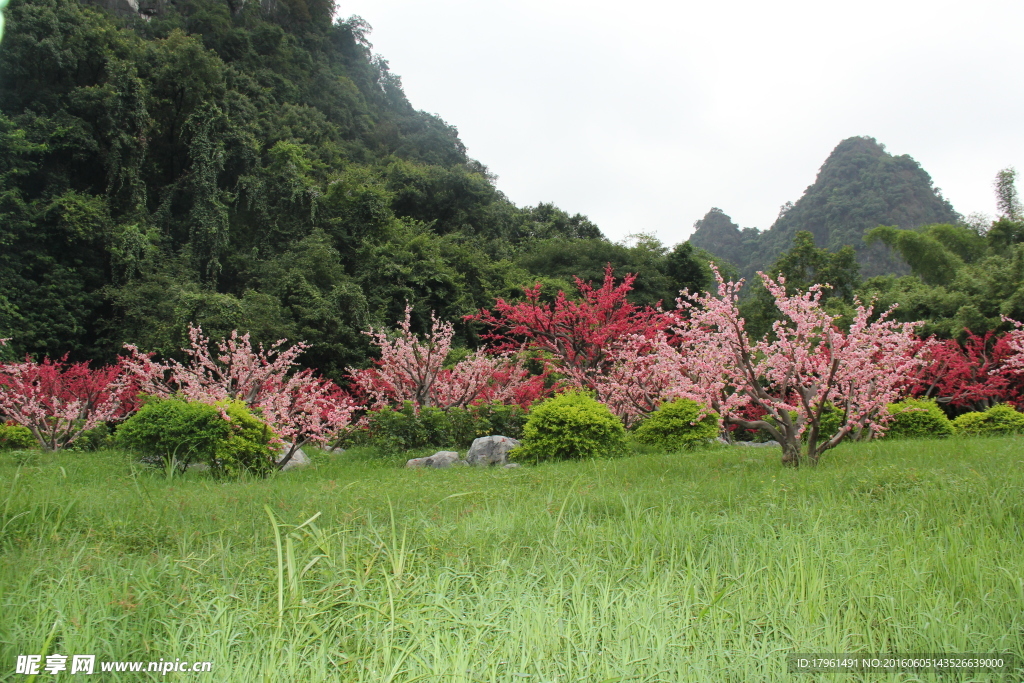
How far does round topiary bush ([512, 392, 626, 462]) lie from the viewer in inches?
306

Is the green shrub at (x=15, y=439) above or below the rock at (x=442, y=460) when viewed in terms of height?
below

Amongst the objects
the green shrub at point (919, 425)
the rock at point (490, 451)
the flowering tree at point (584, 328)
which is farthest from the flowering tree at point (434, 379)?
the green shrub at point (919, 425)

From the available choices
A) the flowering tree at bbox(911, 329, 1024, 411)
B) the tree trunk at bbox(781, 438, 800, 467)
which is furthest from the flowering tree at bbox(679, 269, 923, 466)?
the flowering tree at bbox(911, 329, 1024, 411)

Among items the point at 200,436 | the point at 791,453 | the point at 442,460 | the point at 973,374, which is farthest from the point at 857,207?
the point at 200,436

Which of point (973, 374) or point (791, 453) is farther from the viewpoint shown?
point (973, 374)

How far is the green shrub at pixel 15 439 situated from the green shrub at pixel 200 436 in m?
5.27

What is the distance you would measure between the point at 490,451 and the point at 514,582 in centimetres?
542

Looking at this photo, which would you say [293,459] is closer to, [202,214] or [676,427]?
[676,427]

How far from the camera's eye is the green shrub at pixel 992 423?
33.7 feet

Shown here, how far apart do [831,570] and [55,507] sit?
4.66m

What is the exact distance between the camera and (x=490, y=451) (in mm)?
8219

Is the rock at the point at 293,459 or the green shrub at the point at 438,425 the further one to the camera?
the green shrub at the point at 438,425

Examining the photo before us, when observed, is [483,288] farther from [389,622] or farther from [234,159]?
[389,622]

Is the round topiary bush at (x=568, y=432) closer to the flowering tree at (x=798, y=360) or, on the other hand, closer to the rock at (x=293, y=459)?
the flowering tree at (x=798, y=360)
